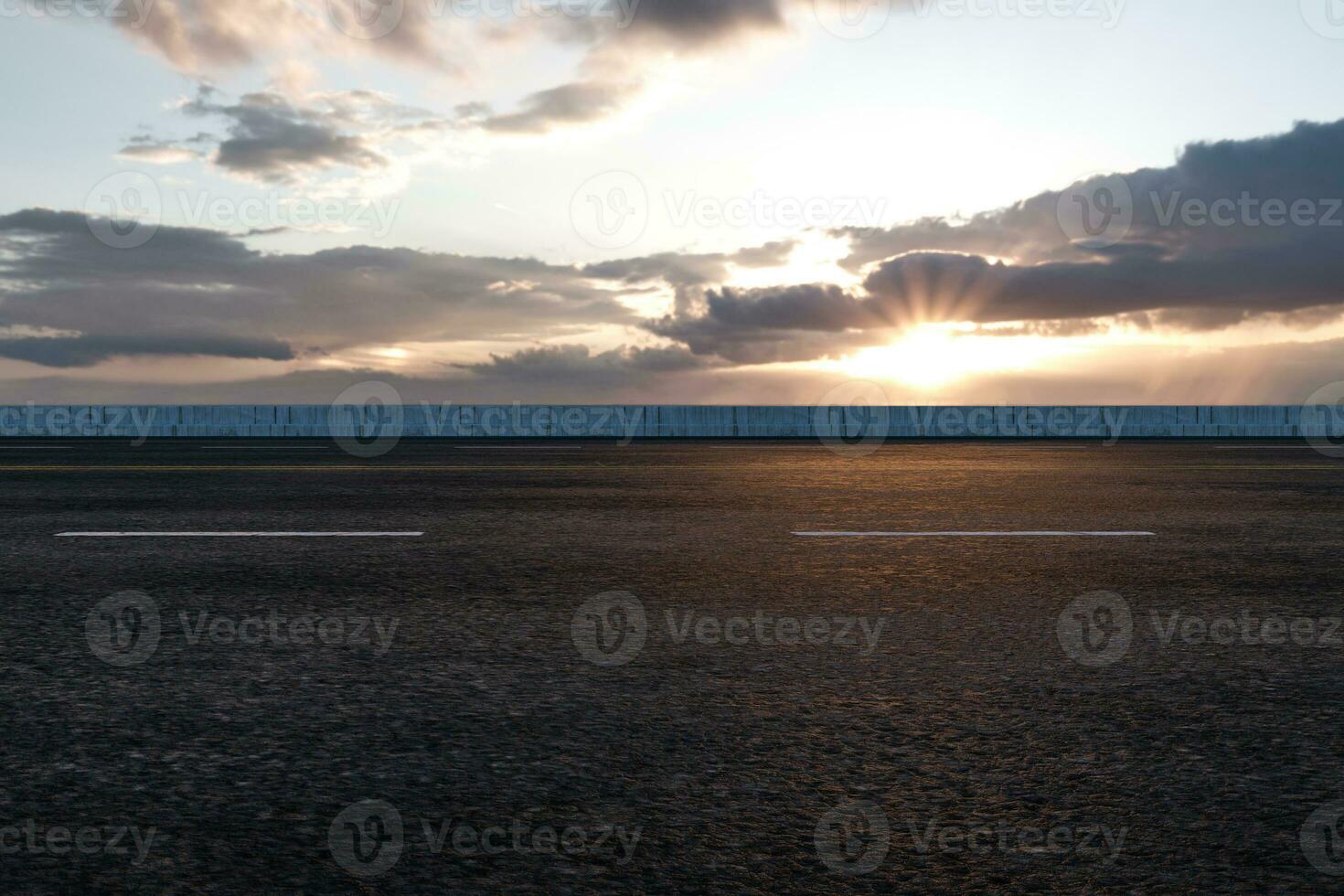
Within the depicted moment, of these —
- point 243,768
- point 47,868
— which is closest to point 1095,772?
point 243,768

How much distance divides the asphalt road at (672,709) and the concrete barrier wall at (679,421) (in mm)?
20342

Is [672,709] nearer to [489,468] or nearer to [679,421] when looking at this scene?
[489,468]

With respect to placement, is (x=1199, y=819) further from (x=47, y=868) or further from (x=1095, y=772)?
(x=47, y=868)

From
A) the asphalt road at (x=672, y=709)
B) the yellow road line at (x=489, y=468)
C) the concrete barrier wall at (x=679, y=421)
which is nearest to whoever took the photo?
the asphalt road at (x=672, y=709)

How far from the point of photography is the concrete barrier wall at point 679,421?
28.6m

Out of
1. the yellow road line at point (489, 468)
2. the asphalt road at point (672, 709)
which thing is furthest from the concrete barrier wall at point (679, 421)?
the asphalt road at point (672, 709)

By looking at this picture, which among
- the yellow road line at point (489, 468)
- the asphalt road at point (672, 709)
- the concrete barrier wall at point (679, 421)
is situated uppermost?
the concrete barrier wall at point (679, 421)

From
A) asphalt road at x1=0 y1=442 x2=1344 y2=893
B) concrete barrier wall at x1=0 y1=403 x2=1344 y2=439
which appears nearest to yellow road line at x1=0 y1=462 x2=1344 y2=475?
asphalt road at x1=0 y1=442 x2=1344 y2=893

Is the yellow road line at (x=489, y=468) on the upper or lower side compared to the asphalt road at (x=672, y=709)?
upper

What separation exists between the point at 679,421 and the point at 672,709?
994 inches

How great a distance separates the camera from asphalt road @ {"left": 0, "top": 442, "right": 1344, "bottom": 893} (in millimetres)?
2477

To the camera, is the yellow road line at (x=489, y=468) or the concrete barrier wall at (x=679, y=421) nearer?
the yellow road line at (x=489, y=468)

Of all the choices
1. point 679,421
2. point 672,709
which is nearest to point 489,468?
point 672,709

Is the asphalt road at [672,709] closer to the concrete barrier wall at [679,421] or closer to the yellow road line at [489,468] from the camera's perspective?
the yellow road line at [489,468]
